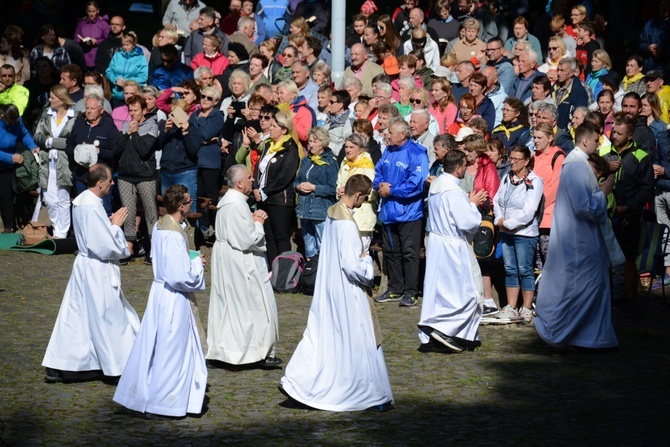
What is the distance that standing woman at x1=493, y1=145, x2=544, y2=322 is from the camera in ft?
41.5

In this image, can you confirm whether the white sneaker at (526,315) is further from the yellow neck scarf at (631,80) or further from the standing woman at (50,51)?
the standing woman at (50,51)

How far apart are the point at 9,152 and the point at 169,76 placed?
261cm

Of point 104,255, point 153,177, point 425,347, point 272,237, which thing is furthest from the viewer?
point 153,177

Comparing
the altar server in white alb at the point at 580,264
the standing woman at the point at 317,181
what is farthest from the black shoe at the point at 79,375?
the standing woman at the point at 317,181

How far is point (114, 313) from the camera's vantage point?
413 inches

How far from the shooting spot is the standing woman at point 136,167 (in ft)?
52.3

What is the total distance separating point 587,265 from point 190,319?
166 inches

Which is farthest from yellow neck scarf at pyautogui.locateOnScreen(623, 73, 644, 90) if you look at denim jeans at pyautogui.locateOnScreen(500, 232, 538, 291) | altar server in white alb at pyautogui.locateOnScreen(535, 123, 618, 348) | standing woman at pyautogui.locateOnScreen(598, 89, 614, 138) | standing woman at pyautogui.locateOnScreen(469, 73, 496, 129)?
altar server in white alb at pyautogui.locateOnScreen(535, 123, 618, 348)

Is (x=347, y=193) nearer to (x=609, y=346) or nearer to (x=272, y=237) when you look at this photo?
(x=609, y=346)

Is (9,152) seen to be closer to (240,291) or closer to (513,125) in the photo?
(513,125)

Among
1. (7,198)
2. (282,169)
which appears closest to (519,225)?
(282,169)

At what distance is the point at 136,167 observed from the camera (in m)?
15.9

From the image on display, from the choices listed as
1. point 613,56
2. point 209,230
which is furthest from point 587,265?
point 613,56

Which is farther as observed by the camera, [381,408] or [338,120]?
[338,120]
